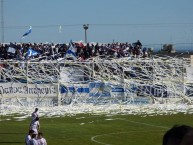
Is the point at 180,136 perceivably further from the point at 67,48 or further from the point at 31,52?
the point at 67,48

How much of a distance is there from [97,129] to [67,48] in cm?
2469

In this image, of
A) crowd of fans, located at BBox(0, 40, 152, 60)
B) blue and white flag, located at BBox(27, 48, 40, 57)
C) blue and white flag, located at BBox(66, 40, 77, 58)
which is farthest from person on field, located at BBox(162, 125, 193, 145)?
blue and white flag, located at BBox(27, 48, 40, 57)

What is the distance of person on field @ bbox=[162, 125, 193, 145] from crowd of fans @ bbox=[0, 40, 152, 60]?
49027 millimetres

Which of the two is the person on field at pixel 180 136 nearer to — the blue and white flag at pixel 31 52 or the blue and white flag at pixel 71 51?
the blue and white flag at pixel 71 51

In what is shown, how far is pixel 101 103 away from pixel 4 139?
17.6m

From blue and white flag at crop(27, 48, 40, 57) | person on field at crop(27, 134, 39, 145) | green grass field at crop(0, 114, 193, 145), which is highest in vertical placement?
blue and white flag at crop(27, 48, 40, 57)

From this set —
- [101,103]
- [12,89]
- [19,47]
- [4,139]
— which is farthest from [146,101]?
[4,139]

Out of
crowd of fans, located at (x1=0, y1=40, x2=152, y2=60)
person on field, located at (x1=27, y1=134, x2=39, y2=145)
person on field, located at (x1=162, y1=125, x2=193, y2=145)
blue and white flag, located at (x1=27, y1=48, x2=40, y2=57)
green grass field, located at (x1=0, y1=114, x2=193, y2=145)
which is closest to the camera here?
person on field, located at (x1=162, y1=125, x2=193, y2=145)

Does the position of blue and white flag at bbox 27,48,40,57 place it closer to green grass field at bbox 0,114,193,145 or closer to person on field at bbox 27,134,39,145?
green grass field at bbox 0,114,193,145

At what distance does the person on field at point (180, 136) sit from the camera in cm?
302

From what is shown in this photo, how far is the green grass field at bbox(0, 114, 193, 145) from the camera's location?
88.9 feet

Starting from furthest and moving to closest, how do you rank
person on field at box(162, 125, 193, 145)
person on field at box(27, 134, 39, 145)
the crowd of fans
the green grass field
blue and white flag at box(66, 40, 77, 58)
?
the crowd of fans
blue and white flag at box(66, 40, 77, 58)
the green grass field
person on field at box(27, 134, 39, 145)
person on field at box(162, 125, 193, 145)

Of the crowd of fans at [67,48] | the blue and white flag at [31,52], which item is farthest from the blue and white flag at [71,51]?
the blue and white flag at [31,52]

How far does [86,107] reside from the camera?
142ft
